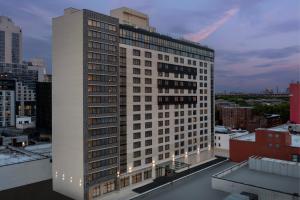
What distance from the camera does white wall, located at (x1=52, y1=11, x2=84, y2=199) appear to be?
5478 centimetres

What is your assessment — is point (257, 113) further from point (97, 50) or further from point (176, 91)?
point (97, 50)

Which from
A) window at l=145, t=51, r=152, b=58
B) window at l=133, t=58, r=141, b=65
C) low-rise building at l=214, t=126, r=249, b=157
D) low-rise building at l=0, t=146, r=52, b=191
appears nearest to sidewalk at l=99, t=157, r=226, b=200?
low-rise building at l=0, t=146, r=52, b=191

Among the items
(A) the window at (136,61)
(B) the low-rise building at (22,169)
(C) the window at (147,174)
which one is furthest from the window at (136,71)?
(B) the low-rise building at (22,169)

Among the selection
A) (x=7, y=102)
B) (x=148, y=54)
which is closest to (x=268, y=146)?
(x=148, y=54)

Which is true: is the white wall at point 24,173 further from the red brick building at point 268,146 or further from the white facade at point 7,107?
the white facade at point 7,107

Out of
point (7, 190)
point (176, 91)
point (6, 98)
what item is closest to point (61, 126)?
point (7, 190)

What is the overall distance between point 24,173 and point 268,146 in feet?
176

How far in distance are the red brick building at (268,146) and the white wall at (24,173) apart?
44260 mm

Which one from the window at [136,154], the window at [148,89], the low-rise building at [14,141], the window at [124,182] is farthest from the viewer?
the low-rise building at [14,141]

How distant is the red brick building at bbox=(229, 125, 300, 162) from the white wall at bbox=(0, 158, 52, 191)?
Answer: 4426 centimetres

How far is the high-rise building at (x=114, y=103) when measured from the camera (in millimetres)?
55156

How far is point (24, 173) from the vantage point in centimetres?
5819

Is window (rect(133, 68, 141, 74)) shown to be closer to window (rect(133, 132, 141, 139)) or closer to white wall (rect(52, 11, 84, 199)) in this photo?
window (rect(133, 132, 141, 139))

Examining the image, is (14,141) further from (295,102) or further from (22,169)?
(295,102)
